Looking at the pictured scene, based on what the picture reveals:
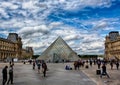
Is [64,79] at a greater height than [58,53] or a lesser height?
lesser

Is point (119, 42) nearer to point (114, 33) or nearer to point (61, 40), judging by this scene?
point (114, 33)

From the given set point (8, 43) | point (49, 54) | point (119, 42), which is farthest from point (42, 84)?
point (8, 43)

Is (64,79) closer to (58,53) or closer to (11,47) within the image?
(58,53)

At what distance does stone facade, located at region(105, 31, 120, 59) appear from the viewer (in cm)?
14577

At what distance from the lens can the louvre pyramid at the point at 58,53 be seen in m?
84.4

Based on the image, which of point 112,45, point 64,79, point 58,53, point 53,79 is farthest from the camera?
point 112,45

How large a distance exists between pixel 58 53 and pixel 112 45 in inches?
3172

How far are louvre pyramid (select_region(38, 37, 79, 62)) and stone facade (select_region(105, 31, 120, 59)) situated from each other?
61668mm

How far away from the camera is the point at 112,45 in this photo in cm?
15875

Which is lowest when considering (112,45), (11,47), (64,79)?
(64,79)

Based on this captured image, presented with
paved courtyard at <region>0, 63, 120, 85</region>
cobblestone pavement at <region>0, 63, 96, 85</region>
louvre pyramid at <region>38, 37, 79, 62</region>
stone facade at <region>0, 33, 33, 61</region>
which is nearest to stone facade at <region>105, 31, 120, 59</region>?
stone facade at <region>0, 33, 33, 61</region>

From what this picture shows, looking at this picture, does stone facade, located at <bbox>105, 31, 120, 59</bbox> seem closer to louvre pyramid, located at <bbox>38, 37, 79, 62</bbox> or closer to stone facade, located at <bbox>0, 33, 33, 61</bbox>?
stone facade, located at <bbox>0, 33, 33, 61</bbox>

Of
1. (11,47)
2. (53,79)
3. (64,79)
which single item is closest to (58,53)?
(64,79)

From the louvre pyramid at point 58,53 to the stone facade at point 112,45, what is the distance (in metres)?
61.7
